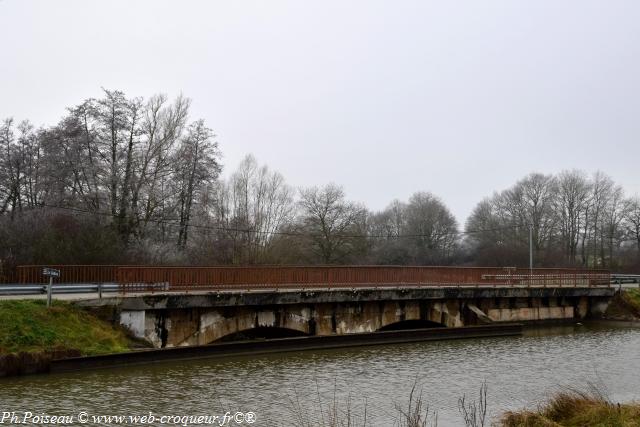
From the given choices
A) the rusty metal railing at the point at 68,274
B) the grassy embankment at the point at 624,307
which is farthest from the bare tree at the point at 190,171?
the grassy embankment at the point at 624,307

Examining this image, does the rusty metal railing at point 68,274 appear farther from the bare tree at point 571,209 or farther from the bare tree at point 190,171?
A: the bare tree at point 571,209

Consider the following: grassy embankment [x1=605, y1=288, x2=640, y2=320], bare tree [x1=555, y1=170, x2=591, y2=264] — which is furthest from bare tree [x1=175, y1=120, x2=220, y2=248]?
bare tree [x1=555, y1=170, x2=591, y2=264]

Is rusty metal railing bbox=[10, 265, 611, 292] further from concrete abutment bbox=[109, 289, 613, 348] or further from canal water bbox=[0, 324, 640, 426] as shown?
canal water bbox=[0, 324, 640, 426]

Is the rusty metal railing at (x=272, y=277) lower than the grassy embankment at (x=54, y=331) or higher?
higher

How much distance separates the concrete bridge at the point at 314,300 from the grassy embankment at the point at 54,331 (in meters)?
0.85

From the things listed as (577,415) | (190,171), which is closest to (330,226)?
(190,171)

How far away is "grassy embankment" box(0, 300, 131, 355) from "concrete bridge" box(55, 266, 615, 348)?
847mm

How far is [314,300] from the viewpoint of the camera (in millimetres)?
25000

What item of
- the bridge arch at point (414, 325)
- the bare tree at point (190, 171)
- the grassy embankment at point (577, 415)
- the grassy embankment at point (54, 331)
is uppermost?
the bare tree at point (190, 171)

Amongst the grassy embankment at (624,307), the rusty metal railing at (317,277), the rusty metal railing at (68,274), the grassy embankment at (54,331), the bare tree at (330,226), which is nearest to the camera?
the grassy embankment at (54,331)

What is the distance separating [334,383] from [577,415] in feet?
23.4

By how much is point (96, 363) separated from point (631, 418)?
516 inches

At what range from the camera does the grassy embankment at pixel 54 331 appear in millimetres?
16344

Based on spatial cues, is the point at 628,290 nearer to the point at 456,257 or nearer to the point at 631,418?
the point at 631,418
